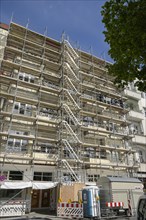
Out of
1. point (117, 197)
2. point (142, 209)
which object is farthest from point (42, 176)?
point (142, 209)

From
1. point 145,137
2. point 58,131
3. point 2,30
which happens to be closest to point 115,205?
point 58,131

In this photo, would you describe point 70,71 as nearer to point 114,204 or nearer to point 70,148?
point 70,148

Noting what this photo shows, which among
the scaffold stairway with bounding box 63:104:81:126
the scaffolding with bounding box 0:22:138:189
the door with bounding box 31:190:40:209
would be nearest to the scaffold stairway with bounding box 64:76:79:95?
the scaffolding with bounding box 0:22:138:189

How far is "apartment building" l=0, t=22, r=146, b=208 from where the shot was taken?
53.4 ft

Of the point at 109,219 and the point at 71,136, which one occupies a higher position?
the point at 71,136

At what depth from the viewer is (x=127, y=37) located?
25.2 ft

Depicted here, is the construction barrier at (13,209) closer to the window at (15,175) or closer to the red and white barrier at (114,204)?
the window at (15,175)

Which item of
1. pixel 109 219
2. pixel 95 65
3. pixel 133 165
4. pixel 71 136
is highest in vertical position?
pixel 95 65

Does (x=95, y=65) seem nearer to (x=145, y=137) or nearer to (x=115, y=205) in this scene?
(x=145, y=137)

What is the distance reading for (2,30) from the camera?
862 inches

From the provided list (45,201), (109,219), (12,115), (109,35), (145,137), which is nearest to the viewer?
(109,35)

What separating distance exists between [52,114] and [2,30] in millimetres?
11458

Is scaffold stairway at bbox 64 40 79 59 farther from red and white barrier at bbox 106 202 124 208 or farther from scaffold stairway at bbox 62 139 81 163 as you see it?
red and white barrier at bbox 106 202 124 208

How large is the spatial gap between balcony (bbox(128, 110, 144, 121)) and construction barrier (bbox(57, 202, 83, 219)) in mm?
15902
